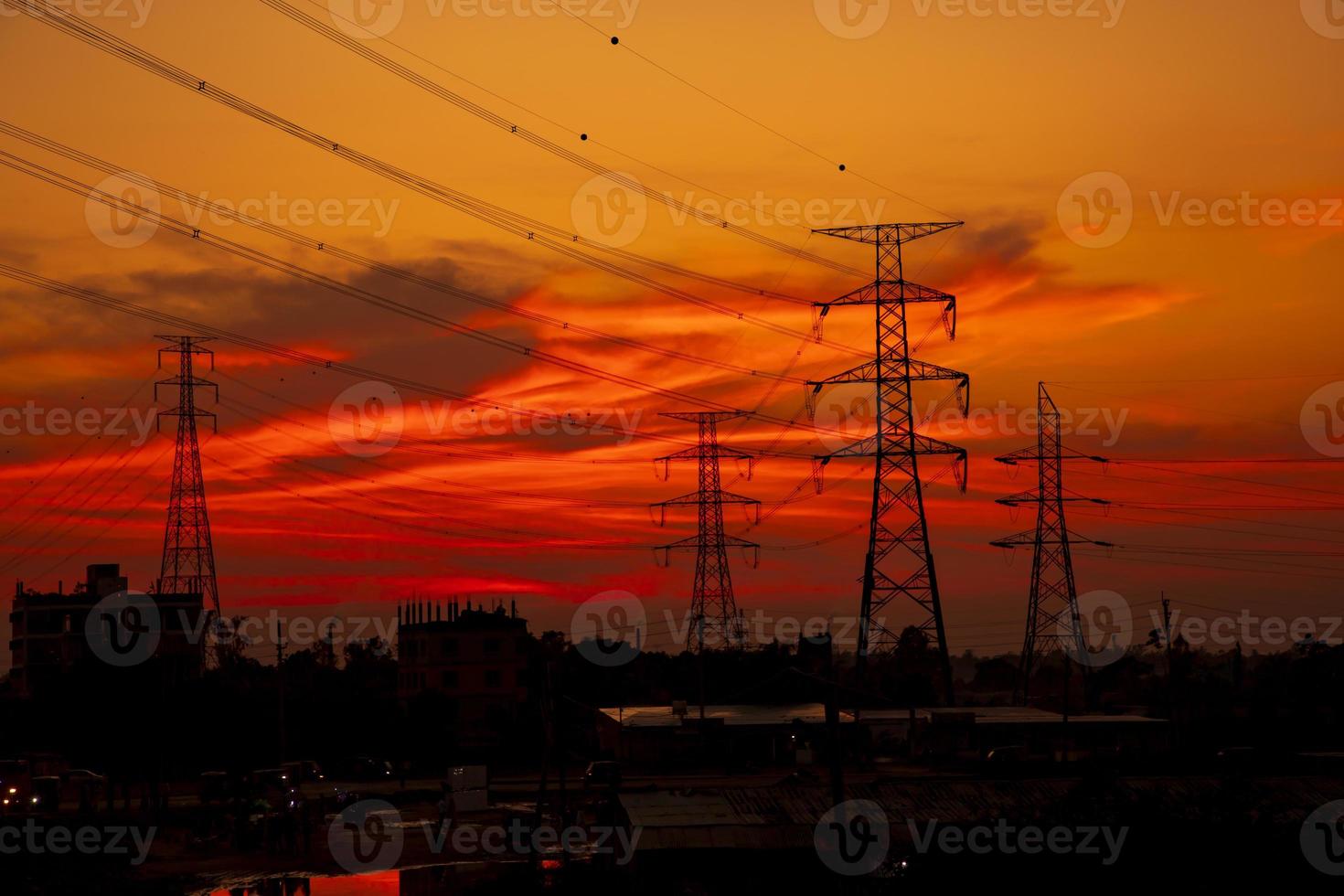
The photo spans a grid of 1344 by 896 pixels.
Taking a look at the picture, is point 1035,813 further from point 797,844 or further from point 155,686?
point 155,686

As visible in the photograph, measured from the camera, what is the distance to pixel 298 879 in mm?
54375

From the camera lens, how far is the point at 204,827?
6531 cm

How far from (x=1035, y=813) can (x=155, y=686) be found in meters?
61.9

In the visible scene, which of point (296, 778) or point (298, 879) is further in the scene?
point (296, 778)

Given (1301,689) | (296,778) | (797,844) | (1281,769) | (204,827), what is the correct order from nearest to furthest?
(797,844)
(204,827)
(1281,769)
(296,778)
(1301,689)

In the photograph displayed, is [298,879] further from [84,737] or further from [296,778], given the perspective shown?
[84,737]

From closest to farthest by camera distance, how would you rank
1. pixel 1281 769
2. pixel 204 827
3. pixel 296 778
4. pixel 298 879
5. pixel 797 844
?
1. pixel 797 844
2. pixel 298 879
3. pixel 204 827
4. pixel 1281 769
5. pixel 296 778

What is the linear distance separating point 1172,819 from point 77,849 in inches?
1688

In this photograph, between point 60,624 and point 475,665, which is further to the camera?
point 60,624

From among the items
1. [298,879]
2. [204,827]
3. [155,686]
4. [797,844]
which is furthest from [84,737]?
[797,844]

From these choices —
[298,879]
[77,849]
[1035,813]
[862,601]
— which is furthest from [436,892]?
[862,601]

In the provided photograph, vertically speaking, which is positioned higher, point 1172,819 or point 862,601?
point 862,601

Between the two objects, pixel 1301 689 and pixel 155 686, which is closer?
pixel 155 686

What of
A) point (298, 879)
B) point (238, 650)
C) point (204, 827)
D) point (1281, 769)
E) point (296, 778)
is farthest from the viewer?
point (238, 650)
